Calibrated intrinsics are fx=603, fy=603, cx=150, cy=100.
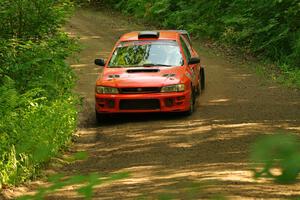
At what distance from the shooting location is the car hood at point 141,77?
11.4 metres

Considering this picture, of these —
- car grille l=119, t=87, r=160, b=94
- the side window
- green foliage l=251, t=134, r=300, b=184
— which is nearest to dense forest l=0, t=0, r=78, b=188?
car grille l=119, t=87, r=160, b=94

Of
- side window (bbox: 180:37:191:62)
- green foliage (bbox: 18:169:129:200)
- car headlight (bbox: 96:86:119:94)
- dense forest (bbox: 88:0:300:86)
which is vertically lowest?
dense forest (bbox: 88:0:300:86)

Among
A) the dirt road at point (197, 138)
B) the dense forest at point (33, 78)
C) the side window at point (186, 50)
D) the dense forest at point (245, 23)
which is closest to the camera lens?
the dirt road at point (197, 138)

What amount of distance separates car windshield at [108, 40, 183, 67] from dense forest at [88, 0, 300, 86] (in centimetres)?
509

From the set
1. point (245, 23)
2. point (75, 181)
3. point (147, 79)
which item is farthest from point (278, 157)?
point (245, 23)

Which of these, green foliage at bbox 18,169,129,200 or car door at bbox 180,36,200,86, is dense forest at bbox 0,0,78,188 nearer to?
car door at bbox 180,36,200,86

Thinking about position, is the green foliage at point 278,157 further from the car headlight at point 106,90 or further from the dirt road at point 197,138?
the car headlight at point 106,90

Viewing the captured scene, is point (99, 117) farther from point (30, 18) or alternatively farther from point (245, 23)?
point (245, 23)

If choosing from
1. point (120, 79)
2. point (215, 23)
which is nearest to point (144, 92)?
point (120, 79)

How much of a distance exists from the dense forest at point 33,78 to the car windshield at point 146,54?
0.98 meters

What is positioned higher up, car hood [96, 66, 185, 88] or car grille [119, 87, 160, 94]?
car hood [96, 66, 185, 88]

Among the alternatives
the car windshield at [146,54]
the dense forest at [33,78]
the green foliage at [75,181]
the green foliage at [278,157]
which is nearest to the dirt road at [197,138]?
the dense forest at [33,78]

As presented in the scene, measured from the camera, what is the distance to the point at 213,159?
28.1 feet

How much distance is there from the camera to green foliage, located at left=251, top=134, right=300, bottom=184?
5.12 ft
